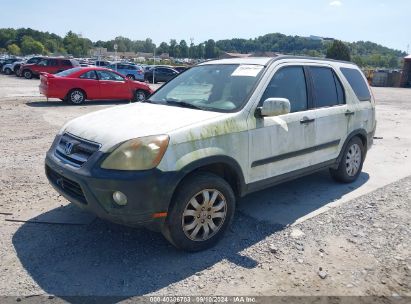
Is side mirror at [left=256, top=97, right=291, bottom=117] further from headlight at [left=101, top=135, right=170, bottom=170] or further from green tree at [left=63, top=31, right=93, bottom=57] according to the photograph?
green tree at [left=63, top=31, right=93, bottom=57]

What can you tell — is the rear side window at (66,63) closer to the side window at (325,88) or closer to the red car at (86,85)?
the red car at (86,85)

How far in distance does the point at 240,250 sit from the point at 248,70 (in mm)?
1977

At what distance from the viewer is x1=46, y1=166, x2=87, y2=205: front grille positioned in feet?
11.4

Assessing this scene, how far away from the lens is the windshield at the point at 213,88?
4.09 m

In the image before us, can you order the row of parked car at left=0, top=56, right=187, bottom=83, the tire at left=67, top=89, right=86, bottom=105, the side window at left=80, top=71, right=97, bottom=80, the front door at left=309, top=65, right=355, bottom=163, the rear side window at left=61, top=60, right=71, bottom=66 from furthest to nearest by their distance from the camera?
the row of parked car at left=0, top=56, right=187, bottom=83 < the rear side window at left=61, top=60, right=71, bottom=66 < the side window at left=80, top=71, right=97, bottom=80 < the tire at left=67, top=89, right=86, bottom=105 < the front door at left=309, top=65, right=355, bottom=163

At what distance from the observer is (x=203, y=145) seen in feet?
11.6

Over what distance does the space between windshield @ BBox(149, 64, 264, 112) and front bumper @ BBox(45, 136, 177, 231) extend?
113 centimetres

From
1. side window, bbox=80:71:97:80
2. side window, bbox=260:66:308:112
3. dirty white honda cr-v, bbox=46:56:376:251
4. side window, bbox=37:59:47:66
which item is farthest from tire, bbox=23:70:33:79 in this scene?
side window, bbox=260:66:308:112

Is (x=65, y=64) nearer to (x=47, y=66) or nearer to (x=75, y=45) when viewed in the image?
(x=47, y=66)

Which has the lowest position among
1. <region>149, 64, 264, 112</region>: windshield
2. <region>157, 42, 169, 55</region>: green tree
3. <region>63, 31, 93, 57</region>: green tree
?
<region>149, 64, 264, 112</region>: windshield

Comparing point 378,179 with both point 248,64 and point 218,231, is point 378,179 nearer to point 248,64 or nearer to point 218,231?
point 248,64

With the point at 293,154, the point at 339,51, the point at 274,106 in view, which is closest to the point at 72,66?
the point at 293,154

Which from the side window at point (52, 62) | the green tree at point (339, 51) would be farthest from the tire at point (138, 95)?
the green tree at point (339, 51)

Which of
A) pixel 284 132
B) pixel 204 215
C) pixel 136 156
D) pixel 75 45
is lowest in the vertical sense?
pixel 204 215
